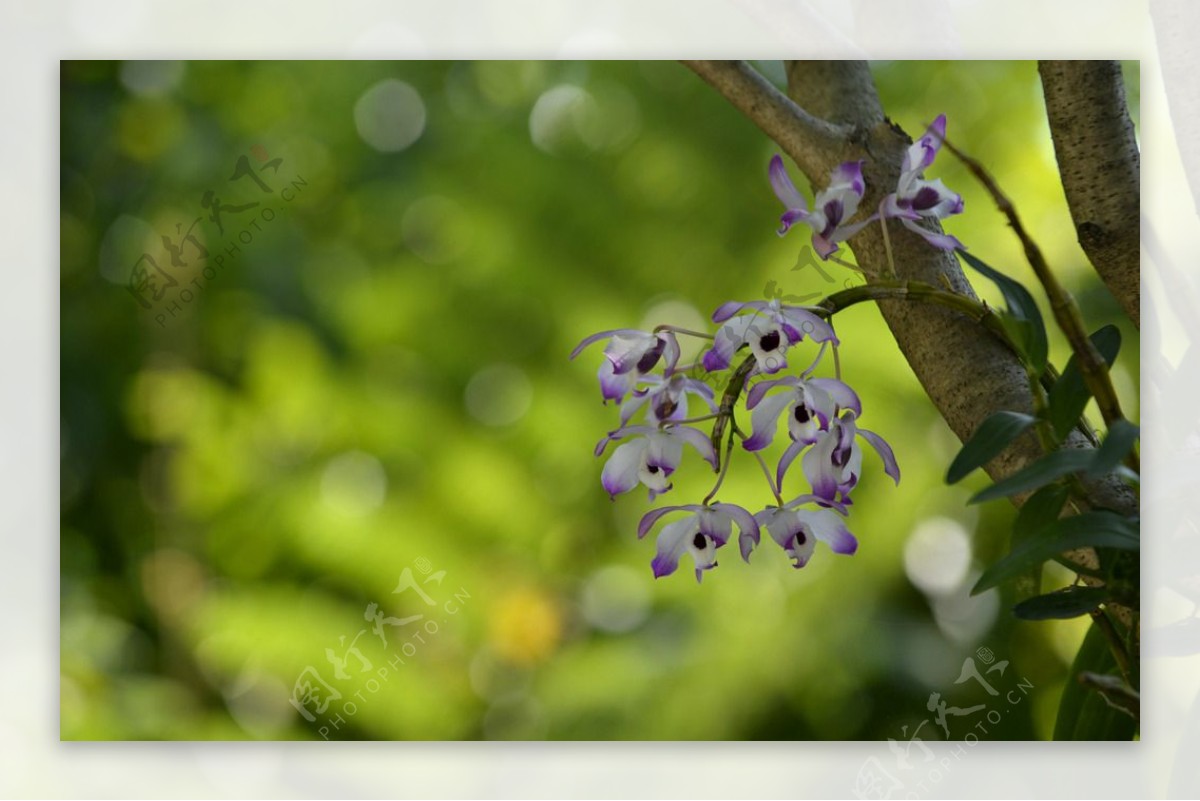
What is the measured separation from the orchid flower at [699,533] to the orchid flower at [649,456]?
2.4 inches

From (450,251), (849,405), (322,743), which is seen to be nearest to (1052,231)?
(849,405)

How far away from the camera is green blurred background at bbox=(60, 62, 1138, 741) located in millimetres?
1520

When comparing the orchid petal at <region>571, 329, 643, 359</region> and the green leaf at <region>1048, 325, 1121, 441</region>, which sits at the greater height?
the orchid petal at <region>571, 329, 643, 359</region>

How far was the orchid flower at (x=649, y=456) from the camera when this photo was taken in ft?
4.37

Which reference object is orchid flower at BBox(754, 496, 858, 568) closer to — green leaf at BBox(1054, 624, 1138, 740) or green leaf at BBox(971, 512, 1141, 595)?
green leaf at BBox(971, 512, 1141, 595)

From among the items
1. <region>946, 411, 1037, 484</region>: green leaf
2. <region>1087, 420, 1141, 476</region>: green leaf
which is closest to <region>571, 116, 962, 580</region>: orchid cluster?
<region>946, 411, 1037, 484</region>: green leaf

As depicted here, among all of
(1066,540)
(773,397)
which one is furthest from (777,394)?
(1066,540)

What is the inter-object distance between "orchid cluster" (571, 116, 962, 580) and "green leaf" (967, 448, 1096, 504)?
165 millimetres

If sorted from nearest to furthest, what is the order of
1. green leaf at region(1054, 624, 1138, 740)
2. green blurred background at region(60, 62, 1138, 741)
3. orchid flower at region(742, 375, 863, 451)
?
orchid flower at region(742, 375, 863, 451), green leaf at region(1054, 624, 1138, 740), green blurred background at region(60, 62, 1138, 741)

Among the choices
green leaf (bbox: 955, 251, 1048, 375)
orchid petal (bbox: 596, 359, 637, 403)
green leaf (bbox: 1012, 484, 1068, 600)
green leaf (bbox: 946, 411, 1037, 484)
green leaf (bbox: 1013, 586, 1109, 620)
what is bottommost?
green leaf (bbox: 1013, 586, 1109, 620)

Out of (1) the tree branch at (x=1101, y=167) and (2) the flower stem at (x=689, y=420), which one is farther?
(1) the tree branch at (x=1101, y=167)

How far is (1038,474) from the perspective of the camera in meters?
1.22

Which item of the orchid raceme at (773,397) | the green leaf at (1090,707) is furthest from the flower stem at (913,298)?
the green leaf at (1090,707)

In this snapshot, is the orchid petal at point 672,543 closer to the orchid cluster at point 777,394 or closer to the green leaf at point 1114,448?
the orchid cluster at point 777,394
